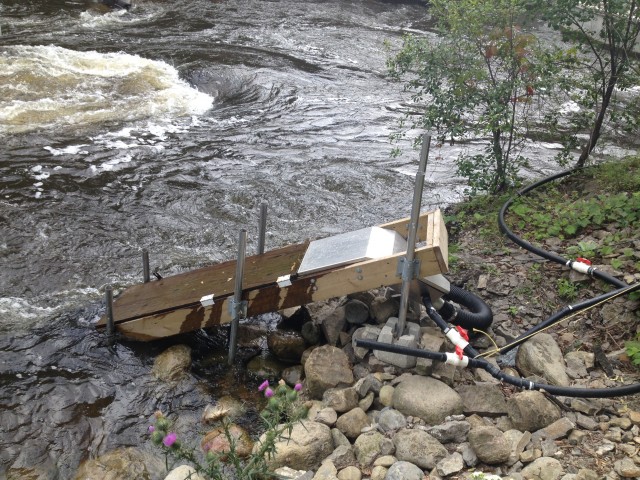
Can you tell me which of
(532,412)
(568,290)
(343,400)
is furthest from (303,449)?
(568,290)

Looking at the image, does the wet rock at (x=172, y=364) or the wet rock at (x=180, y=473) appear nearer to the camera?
the wet rock at (x=180, y=473)

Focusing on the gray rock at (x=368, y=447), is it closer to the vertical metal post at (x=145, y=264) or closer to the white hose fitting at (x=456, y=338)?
the white hose fitting at (x=456, y=338)

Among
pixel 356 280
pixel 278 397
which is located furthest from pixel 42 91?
pixel 278 397

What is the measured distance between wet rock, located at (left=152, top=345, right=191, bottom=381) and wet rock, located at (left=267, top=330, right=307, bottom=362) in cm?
70

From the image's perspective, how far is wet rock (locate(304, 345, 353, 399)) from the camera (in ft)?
14.8

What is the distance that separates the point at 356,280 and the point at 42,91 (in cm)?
858

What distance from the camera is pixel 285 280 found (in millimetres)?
4828

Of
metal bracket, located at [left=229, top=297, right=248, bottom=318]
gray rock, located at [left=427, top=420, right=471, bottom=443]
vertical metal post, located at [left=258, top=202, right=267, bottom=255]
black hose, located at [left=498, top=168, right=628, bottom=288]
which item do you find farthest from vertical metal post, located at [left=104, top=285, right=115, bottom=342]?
→ black hose, located at [left=498, top=168, right=628, bottom=288]

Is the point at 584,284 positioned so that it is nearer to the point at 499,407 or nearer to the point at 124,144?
the point at 499,407

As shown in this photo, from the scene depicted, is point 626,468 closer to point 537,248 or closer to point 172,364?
point 537,248

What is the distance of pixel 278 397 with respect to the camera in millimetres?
3486

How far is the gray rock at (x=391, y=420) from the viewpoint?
4.00 m

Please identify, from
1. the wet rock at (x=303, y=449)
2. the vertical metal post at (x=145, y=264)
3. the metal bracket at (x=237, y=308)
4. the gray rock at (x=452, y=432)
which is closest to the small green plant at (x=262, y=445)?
the wet rock at (x=303, y=449)

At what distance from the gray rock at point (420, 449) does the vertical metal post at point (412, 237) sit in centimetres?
96
